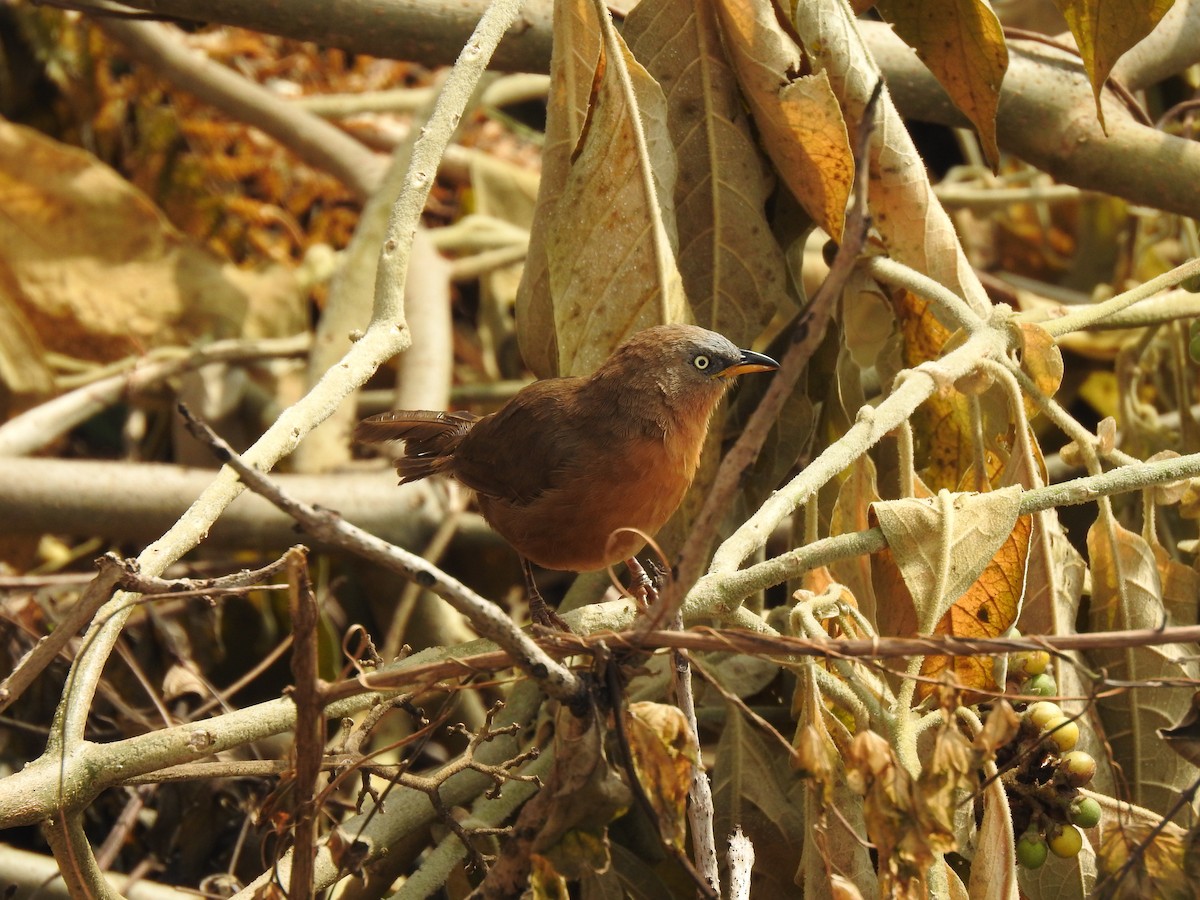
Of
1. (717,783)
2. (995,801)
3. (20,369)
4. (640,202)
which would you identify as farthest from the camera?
(20,369)

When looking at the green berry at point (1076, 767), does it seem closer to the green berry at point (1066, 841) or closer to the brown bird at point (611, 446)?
the green berry at point (1066, 841)

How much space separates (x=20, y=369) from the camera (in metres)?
4.57

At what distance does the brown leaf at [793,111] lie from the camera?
2.94m

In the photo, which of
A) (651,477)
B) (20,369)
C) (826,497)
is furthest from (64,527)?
(826,497)

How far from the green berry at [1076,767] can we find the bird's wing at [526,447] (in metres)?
1.31

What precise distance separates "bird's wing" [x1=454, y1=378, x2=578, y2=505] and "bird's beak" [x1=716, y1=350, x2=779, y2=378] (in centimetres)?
40

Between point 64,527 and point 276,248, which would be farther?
point 276,248

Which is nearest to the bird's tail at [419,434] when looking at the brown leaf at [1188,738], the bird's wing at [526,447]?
the bird's wing at [526,447]

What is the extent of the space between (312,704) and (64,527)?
8.17 feet

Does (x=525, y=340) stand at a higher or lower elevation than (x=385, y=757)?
higher

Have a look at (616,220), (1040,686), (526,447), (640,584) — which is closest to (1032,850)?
(1040,686)

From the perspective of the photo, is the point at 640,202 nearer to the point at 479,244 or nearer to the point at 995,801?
the point at 995,801

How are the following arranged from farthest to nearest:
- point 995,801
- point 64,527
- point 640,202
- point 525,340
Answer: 1. point 64,527
2. point 525,340
3. point 640,202
4. point 995,801

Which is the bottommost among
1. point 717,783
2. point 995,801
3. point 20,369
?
point 717,783
